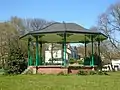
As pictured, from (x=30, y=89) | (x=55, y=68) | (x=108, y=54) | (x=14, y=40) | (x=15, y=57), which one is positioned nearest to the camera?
(x=30, y=89)

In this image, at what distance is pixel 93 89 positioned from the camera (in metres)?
13.1

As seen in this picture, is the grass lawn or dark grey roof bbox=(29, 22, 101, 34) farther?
dark grey roof bbox=(29, 22, 101, 34)

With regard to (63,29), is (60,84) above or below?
below

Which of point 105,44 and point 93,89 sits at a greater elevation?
point 105,44

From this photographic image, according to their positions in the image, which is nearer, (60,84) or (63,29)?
(60,84)

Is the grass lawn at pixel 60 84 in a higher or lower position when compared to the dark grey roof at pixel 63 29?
lower

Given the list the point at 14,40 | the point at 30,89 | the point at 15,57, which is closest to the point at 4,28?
the point at 14,40

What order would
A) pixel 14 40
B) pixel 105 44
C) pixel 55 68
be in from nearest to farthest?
pixel 55 68, pixel 14 40, pixel 105 44

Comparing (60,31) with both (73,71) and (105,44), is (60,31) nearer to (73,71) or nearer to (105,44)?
(73,71)

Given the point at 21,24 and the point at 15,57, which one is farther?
the point at 21,24

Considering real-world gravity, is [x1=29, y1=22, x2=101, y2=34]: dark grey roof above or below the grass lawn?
above

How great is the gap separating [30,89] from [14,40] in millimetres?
Result: 51422

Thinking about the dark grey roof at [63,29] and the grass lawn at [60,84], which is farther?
the dark grey roof at [63,29]

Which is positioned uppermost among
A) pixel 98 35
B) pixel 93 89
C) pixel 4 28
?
pixel 4 28
